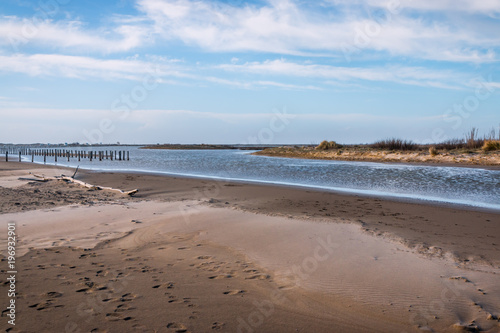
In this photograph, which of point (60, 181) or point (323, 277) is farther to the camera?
point (60, 181)

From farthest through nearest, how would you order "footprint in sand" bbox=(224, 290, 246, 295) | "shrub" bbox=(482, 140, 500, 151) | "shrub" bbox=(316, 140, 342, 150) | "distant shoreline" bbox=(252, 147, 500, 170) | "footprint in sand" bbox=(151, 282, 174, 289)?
"shrub" bbox=(316, 140, 342, 150)
"shrub" bbox=(482, 140, 500, 151)
"distant shoreline" bbox=(252, 147, 500, 170)
"footprint in sand" bbox=(151, 282, 174, 289)
"footprint in sand" bbox=(224, 290, 246, 295)

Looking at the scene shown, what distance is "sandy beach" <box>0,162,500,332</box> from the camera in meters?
3.81

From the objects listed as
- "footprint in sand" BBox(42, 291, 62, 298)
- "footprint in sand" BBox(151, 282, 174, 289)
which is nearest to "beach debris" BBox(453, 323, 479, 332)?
"footprint in sand" BBox(151, 282, 174, 289)

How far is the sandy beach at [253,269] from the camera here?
3.81 meters

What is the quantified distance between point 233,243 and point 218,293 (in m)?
2.41

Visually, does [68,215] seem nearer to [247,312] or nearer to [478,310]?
[247,312]

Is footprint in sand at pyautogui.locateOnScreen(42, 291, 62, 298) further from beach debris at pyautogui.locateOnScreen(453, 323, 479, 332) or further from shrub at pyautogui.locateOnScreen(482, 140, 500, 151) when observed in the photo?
shrub at pyautogui.locateOnScreen(482, 140, 500, 151)

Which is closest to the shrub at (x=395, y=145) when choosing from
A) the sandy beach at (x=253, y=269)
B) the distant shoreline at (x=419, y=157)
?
the distant shoreline at (x=419, y=157)

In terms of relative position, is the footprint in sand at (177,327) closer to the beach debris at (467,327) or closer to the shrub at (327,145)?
the beach debris at (467,327)

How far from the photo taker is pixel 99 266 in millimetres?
5289

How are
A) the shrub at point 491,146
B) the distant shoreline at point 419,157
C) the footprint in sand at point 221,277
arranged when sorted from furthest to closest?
1. the shrub at point 491,146
2. the distant shoreline at point 419,157
3. the footprint in sand at point 221,277

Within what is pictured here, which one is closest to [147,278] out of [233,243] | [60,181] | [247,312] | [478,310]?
[247,312]

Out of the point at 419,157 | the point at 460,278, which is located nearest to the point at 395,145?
the point at 419,157

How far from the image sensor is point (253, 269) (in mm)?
5379
